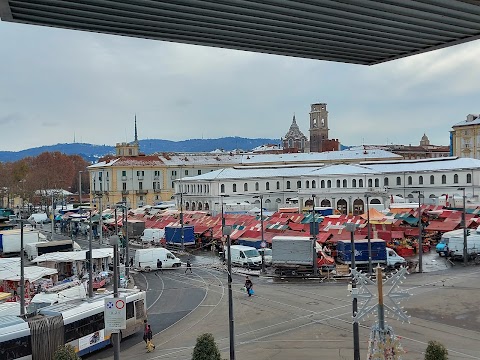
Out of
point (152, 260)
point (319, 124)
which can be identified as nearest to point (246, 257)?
point (152, 260)

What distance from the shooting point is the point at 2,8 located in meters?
12.7

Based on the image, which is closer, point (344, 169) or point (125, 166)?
point (344, 169)

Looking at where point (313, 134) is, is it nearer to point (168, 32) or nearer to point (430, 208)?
point (430, 208)

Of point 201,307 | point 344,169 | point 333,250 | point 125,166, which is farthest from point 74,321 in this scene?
point 125,166

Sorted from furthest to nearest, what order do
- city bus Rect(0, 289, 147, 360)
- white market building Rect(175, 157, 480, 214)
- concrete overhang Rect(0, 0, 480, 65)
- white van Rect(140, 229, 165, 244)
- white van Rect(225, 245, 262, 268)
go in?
white market building Rect(175, 157, 480, 214), white van Rect(140, 229, 165, 244), white van Rect(225, 245, 262, 268), city bus Rect(0, 289, 147, 360), concrete overhang Rect(0, 0, 480, 65)

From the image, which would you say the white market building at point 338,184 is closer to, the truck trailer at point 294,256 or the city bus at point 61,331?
the truck trailer at point 294,256

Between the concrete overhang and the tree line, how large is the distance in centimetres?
8987

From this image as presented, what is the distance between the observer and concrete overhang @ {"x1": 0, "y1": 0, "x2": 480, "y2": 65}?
13531 mm

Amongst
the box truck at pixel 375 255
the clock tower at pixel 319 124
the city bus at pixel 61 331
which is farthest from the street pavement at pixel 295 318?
the clock tower at pixel 319 124

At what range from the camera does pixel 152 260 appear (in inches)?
1462

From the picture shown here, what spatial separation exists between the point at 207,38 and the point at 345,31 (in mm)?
4097

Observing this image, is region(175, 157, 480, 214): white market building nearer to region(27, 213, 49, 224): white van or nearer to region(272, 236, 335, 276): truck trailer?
→ region(27, 213, 49, 224): white van

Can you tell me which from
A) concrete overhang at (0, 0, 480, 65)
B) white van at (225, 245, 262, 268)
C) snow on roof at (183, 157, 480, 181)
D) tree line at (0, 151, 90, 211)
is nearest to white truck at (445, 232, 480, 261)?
white van at (225, 245, 262, 268)

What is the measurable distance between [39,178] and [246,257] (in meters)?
92.2
